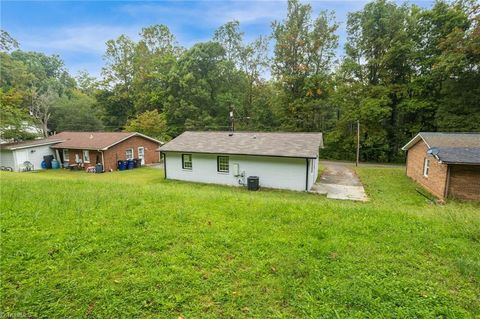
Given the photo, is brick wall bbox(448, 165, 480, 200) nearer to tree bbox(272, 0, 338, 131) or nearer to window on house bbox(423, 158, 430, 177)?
window on house bbox(423, 158, 430, 177)

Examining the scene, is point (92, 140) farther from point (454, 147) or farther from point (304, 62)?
point (454, 147)

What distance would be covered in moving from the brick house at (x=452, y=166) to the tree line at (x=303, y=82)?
34.3 feet

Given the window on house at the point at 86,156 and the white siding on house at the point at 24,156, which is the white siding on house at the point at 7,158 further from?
the window on house at the point at 86,156

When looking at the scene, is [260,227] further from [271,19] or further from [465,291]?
[271,19]

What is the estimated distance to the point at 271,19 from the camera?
29.9m

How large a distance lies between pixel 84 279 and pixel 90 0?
9.88 metres

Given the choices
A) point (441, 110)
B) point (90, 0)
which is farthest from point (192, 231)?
point (441, 110)

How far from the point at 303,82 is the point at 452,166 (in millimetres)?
20383

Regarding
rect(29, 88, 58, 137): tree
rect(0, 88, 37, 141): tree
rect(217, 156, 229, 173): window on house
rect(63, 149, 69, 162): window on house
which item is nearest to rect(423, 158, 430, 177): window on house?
rect(217, 156, 229, 173): window on house

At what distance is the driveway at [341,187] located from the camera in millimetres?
12352

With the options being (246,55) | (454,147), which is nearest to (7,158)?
(246,55)

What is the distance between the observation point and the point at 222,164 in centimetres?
1524

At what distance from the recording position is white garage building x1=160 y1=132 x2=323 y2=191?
13.4m

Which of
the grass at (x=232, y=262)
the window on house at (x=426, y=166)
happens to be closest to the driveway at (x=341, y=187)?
the window on house at (x=426, y=166)
